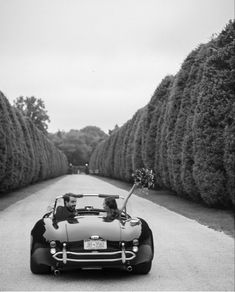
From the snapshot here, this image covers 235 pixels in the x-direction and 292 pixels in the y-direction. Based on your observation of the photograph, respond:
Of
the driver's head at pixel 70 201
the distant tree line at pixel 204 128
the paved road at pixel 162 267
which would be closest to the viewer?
the driver's head at pixel 70 201

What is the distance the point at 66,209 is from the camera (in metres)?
6.16

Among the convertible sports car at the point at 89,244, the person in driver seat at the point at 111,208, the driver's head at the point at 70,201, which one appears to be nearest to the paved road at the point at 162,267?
the convertible sports car at the point at 89,244

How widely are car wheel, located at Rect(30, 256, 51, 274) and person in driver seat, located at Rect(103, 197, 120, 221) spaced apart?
3.07 ft

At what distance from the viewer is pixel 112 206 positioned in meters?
5.90

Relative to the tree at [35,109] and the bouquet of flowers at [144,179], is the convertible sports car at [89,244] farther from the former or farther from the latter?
the tree at [35,109]

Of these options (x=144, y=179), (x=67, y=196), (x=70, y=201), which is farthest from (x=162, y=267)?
(x=144, y=179)

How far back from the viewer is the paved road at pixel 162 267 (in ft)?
20.0

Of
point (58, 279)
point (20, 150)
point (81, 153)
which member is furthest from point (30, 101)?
point (58, 279)

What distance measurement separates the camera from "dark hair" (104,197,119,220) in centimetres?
578

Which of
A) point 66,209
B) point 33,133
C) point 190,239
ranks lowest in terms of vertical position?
point 190,239

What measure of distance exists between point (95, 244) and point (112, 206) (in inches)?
18.3

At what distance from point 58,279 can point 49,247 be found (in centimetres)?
51

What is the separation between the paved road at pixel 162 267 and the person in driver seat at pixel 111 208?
0.78m

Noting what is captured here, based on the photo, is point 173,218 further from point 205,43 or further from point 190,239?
point 205,43
